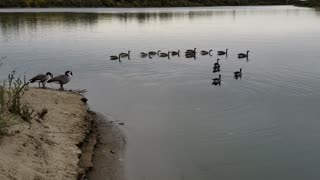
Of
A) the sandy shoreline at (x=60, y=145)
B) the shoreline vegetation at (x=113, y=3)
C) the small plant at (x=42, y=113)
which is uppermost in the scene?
the shoreline vegetation at (x=113, y=3)

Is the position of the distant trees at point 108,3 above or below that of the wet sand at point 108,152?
above

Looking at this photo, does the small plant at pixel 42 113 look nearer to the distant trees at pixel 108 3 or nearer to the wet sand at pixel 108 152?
the wet sand at pixel 108 152

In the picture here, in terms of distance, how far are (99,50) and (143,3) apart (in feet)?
321

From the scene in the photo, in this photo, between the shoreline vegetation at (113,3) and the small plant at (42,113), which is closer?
the small plant at (42,113)

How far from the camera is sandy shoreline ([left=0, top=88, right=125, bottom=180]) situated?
1281cm

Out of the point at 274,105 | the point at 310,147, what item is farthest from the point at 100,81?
the point at 310,147

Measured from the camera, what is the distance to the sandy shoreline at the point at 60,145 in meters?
12.8

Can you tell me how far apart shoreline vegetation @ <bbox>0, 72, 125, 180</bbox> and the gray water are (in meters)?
0.85

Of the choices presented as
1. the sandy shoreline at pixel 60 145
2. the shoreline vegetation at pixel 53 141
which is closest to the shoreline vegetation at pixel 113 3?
the sandy shoreline at pixel 60 145

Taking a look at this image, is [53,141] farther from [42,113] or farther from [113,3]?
[113,3]

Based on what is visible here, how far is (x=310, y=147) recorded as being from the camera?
55.7 ft

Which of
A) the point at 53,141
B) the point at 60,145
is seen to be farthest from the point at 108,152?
the point at 53,141

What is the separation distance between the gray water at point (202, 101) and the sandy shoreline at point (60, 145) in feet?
2.54

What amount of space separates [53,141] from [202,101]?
33.4 feet
